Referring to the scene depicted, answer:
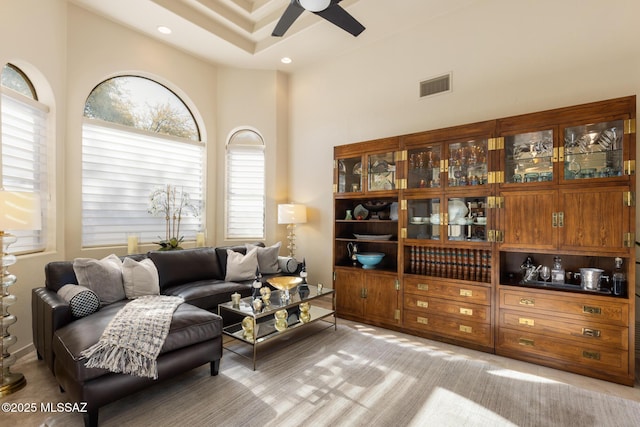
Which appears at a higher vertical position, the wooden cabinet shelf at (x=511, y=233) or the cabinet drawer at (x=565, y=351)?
the wooden cabinet shelf at (x=511, y=233)

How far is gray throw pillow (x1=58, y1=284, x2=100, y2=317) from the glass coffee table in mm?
1044

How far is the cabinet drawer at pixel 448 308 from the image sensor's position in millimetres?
3125

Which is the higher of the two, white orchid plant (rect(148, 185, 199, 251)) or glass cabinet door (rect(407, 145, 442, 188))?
glass cabinet door (rect(407, 145, 442, 188))

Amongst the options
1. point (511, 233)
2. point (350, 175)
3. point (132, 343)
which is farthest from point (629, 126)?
point (132, 343)

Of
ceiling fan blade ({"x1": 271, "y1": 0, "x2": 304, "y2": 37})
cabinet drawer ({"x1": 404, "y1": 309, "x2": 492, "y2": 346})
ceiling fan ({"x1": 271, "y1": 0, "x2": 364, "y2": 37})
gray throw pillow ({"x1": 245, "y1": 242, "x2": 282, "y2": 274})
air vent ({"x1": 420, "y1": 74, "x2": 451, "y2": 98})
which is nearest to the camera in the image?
ceiling fan ({"x1": 271, "y1": 0, "x2": 364, "y2": 37})

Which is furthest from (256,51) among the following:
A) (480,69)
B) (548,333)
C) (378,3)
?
(548,333)

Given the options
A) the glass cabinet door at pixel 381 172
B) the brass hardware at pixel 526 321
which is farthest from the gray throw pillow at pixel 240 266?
the brass hardware at pixel 526 321

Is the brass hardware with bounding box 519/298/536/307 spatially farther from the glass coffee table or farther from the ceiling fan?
the ceiling fan

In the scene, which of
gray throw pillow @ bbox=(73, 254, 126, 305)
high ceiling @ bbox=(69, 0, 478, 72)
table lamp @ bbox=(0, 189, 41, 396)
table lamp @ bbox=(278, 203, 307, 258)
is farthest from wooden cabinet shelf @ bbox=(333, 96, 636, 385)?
table lamp @ bbox=(0, 189, 41, 396)

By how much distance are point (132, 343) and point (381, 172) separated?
10.0ft

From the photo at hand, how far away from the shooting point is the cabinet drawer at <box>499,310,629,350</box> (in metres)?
2.53

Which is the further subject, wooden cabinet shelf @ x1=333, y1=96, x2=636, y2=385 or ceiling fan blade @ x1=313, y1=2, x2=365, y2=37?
ceiling fan blade @ x1=313, y1=2, x2=365, y2=37

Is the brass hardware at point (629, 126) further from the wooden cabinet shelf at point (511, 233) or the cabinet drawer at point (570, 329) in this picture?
the cabinet drawer at point (570, 329)

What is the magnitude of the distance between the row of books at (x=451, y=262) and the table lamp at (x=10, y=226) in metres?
3.57
